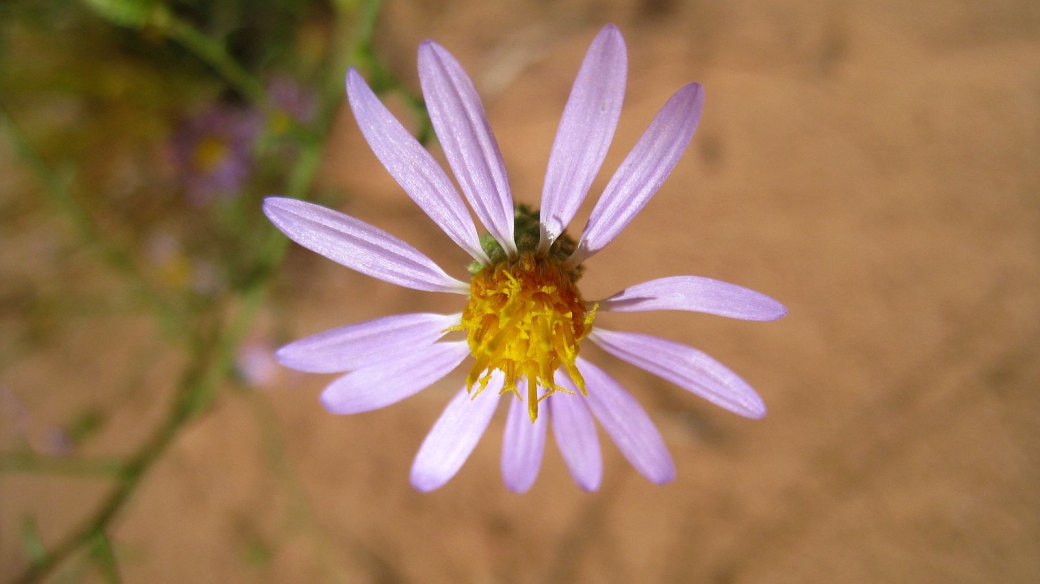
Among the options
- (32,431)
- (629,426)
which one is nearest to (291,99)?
(629,426)

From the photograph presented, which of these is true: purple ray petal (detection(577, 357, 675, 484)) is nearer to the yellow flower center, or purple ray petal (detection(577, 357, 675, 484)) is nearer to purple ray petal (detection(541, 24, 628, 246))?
the yellow flower center

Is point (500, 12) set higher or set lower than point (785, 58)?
lower

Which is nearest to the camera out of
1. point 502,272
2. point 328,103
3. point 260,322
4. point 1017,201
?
point 502,272

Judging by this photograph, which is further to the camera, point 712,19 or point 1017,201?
point 712,19

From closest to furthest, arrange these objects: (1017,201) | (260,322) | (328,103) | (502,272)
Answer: (502,272) < (328,103) < (1017,201) < (260,322)

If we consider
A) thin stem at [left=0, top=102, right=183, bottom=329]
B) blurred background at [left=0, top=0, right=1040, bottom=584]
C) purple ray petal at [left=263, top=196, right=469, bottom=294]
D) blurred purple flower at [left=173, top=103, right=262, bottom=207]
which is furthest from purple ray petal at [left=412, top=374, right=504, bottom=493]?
blurred purple flower at [left=173, top=103, right=262, bottom=207]

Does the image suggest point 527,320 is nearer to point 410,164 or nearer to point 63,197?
point 410,164

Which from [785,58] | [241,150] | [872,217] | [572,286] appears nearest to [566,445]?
[572,286]

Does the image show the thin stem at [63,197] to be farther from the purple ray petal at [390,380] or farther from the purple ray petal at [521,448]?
the purple ray petal at [521,448]

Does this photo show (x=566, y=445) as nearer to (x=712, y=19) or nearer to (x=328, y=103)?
(x=328, y=103)
